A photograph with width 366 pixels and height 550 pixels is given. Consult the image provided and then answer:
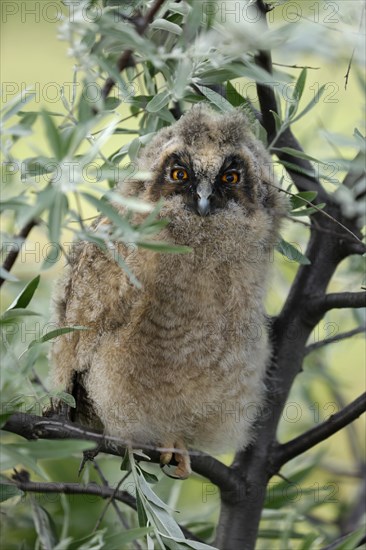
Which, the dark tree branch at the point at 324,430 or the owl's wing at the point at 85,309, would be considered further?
the owl's wing at the point at 85,309

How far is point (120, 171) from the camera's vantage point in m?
1.62

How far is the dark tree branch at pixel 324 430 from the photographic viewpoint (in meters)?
2.32

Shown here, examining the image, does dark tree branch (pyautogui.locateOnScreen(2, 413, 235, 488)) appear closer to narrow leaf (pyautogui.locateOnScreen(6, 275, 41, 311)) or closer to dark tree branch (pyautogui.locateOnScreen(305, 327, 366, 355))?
narrow leaf (pyautogui.locateOnScreen(6, 275, 41, 311))

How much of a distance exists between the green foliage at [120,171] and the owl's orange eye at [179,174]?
141mm

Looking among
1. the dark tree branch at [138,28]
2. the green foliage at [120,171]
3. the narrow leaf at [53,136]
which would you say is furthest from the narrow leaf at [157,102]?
the narrow leaf at [53,136]

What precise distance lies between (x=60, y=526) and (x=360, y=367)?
7.18 feet

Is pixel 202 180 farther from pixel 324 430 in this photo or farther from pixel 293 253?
pixel 324 430

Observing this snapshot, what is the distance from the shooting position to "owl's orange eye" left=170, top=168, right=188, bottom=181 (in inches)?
97.1

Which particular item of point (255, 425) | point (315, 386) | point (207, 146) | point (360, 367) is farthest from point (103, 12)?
point (360, 367)

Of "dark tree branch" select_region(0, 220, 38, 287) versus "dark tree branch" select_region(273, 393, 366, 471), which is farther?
"dark tree branch" select_region(273, 393, 366, 471)

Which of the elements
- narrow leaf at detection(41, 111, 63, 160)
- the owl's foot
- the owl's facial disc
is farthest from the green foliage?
the owl's foot

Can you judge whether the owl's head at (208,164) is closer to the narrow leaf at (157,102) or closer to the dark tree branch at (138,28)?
the narrow leaf at (157,102)

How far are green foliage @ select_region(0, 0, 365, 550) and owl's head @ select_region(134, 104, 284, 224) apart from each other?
0.21 ft

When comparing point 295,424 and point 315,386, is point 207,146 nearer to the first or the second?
point 295,424
